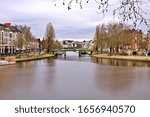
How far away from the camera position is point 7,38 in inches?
2940

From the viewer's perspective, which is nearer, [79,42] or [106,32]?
[106,32]

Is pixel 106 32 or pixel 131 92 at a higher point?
pixel 106 32

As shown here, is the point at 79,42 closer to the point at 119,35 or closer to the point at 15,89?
the point at 119,35

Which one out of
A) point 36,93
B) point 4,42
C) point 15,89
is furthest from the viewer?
point 4,42

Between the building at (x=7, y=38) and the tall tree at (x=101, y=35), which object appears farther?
the building at (x=7, y=38)

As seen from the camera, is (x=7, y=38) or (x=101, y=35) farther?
(x=7, y=38)

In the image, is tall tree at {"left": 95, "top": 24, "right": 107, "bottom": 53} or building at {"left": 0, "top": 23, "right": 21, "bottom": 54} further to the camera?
building at {"left": 0, "top": 23, "right": 21, "bottom": 54}

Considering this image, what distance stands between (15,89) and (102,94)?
5.34 metres

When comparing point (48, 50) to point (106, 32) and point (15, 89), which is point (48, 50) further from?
point (15, 89)

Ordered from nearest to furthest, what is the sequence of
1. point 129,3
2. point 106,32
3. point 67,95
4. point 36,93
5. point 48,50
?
point 129,3 → point 67,95 → point 36,93 → point 106,32 → point 48,50

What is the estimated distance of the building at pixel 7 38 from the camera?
232 ft

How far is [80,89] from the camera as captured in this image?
1803cm

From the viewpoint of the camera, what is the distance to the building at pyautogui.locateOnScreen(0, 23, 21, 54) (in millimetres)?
70562

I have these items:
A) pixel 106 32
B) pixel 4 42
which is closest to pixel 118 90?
pixel 106 32
